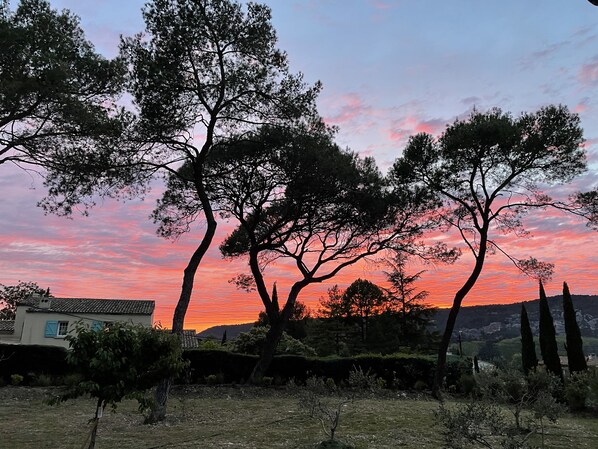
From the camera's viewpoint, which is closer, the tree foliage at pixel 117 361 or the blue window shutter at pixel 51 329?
the tree foliage at pixel 117 361

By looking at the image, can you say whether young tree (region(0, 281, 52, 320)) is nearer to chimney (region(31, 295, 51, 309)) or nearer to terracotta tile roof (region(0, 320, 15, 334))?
terracotta tile roof (region(0, 320, 15, 334))

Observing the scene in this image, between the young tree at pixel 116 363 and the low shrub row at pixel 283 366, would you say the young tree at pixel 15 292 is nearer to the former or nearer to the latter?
the low shrub row at pixel 283 366

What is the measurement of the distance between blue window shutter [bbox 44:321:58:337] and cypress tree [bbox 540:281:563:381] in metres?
34.1

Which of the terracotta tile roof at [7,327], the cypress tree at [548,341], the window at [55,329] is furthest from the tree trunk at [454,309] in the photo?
the terracotta tile roof at [7,327]

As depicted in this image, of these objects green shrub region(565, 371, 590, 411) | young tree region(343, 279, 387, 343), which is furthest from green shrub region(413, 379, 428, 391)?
young tree region(343, 279, 387, 343)

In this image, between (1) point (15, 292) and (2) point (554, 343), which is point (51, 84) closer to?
(2) point (554, 343)

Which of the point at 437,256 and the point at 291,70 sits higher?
the point at 291,70

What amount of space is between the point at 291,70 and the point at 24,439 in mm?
10752

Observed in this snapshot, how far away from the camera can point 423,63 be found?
41.0 ft

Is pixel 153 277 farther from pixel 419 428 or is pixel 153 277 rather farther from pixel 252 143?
pixel 419 428

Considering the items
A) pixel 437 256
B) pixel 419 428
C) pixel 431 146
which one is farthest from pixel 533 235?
pixel 419 428

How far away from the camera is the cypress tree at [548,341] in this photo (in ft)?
81.8

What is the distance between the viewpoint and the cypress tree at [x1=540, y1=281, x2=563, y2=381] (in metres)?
24.9

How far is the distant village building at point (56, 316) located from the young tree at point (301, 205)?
1841 cm
